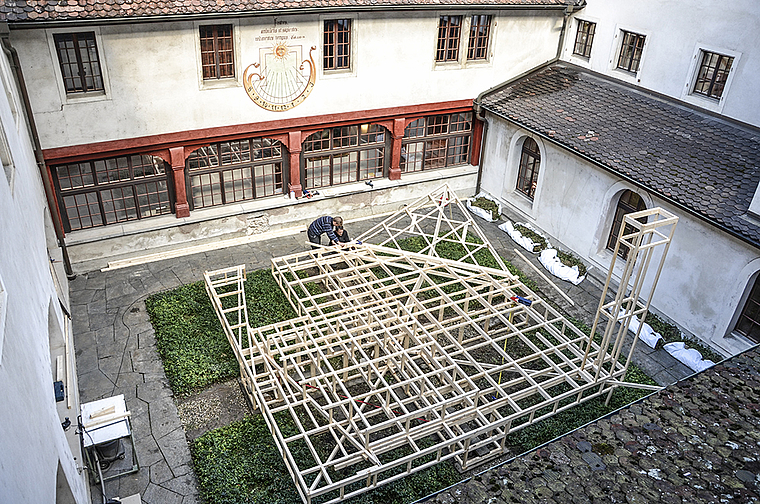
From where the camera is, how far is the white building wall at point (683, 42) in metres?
15.9

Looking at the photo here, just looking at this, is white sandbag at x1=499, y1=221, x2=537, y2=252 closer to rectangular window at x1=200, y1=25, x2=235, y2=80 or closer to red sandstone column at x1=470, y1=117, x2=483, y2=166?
red sandstone column at x1=470, y1=117, x2=483, y2=166

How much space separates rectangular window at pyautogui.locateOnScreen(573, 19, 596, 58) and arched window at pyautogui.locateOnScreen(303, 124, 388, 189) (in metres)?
7.40

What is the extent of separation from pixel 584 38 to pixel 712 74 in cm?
515

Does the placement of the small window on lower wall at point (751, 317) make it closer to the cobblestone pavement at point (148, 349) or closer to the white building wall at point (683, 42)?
the cobblestone pavement at point (148, 349)

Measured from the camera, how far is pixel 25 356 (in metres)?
7.02

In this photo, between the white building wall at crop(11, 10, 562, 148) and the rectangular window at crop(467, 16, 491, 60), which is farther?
the rectangular window at crop(467, 16, 491, 60)

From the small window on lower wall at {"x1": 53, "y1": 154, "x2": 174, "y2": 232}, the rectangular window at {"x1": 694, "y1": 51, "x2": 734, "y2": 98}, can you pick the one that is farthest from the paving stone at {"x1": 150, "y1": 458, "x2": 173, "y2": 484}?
the rectangular window at {"x1": 694, "y1": 51, "x2": 734, "y2": 98}

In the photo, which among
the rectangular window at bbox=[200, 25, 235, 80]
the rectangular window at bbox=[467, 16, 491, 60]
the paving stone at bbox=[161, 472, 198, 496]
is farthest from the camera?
the rectangular window at bbox=[467, 16, 491, 60]

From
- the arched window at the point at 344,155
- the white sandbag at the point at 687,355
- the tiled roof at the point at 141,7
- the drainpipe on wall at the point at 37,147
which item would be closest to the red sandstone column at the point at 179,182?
the drainpipe on wall at the point at 37,147

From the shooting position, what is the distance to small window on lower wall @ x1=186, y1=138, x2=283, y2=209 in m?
17.9

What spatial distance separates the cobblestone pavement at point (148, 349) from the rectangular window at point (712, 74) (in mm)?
6210

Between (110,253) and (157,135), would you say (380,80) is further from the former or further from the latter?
(110,253)

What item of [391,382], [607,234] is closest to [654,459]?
[391,382]

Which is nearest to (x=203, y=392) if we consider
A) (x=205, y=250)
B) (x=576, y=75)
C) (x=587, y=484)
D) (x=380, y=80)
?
(x=205, y=250)
